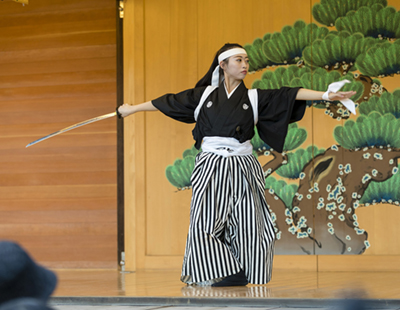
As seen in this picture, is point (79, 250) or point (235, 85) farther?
point (79, 250)

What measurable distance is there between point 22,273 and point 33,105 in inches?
172

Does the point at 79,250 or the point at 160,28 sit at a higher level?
the point at 160,28

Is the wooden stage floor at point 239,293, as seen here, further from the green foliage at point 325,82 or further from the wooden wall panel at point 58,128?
the wooden wall panel at point 58,128

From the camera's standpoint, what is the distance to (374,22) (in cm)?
393

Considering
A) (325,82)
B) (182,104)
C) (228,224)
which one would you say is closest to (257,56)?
(325,82)

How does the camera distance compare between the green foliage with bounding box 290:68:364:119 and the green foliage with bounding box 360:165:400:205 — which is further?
the green foliage with bounding box 290:68:364:119

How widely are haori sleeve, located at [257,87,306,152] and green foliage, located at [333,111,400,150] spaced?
113cm

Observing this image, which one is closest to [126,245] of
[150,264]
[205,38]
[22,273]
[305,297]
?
[150,264]

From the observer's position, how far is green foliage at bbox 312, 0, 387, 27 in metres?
3.98

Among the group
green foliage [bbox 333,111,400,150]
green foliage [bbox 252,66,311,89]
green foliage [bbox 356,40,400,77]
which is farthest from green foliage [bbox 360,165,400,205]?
green foliage [bbox 252,66,311,89]

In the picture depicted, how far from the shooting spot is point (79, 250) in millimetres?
4473

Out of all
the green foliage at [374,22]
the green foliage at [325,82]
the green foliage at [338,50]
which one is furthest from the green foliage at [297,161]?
the green foliage at [374,22]

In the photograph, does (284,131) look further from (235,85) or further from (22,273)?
(22,273)

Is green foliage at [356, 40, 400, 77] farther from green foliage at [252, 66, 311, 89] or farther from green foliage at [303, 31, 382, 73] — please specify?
green foliage at [252, 66, 311, 89]
